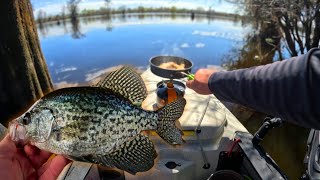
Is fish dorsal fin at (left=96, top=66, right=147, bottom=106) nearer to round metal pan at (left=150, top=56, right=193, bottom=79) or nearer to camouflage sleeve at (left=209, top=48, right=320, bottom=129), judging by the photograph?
camouflage sleeve at (left=209, top=48, right=320, bottom=129)

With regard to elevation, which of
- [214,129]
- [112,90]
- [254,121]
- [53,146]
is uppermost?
[112,90]

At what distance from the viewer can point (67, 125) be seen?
141 centimetres

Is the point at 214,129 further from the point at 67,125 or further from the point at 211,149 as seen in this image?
the point at 67,125

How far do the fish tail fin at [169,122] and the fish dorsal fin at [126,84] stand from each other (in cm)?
14

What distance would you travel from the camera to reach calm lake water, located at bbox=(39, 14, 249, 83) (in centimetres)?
1128

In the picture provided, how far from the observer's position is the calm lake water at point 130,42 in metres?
11.3

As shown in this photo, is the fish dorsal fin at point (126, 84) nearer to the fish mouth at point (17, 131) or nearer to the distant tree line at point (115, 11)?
the fish mouth at point (17, 131)

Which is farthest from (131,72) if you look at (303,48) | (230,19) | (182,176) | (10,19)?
(230,19)

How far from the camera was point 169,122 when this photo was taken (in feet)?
5.27

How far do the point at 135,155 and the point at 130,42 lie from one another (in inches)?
497

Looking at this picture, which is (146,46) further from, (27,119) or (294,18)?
(27,119)

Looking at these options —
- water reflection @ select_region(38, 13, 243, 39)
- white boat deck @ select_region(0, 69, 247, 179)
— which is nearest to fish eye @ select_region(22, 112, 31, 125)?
white boat deck @ select_region(0, 69, 247, 179)

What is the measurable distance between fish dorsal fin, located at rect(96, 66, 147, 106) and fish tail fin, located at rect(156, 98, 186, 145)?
5.4 inches

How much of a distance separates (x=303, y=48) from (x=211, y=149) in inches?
287
